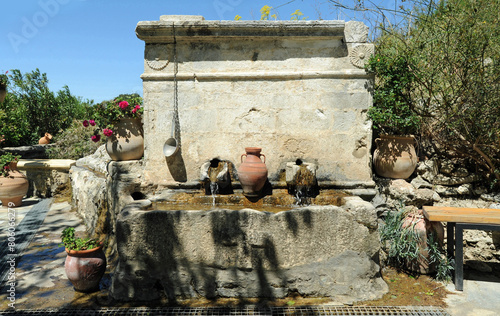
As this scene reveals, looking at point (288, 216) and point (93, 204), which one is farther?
point (93, 204)

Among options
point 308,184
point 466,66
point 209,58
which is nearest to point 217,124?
point 209,58

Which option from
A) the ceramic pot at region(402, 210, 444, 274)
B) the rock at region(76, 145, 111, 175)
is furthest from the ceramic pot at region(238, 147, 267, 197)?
the rock at region(76, 145, 111, 175)

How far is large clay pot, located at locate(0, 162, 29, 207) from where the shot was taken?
6477 millimetres

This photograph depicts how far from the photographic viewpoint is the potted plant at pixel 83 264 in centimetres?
346

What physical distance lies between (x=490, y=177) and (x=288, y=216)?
2808 mm

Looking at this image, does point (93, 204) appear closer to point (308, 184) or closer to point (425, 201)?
point (308, 184)

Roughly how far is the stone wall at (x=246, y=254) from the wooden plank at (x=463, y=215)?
2.29ft

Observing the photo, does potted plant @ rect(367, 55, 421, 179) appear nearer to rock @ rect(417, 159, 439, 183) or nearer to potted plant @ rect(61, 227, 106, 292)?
rock @ rect(417, 159, 439, 183)

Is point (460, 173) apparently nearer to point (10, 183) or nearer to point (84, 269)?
point (84, 269)

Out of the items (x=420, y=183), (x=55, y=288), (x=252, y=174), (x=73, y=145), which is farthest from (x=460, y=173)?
(x=73, y=145)

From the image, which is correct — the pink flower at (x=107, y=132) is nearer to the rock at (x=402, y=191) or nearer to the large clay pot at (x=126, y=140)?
the large clay pot at (x=126, y=140)

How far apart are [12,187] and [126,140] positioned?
10.8ft

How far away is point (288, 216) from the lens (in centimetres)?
327

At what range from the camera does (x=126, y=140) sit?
187 inches
